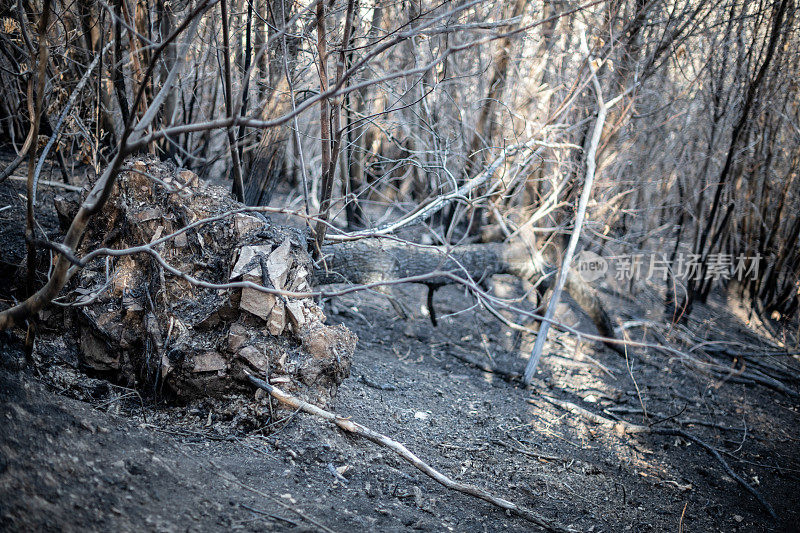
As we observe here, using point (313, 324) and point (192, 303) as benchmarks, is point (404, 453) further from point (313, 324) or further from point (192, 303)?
point (192, 303)

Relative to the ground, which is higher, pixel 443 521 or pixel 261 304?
pixel 261 304

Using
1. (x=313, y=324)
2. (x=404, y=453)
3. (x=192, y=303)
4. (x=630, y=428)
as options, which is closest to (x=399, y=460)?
(x=404, y=453)

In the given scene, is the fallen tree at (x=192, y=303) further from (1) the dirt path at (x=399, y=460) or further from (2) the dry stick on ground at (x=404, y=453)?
(1) the dirt path at (x=399, y=460)

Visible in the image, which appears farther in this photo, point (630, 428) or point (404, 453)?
point (630, 428)

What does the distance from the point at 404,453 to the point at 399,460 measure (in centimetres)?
15

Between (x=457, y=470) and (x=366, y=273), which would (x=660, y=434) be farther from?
(x=366, y=273)

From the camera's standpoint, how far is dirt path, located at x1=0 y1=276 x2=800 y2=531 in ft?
6.98

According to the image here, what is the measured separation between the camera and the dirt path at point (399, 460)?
2.13 meters

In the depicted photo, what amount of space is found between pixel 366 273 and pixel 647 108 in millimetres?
4198

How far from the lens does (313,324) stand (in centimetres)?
332

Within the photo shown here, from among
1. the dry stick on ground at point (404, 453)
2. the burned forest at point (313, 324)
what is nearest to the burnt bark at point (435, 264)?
the burned forest at point (313, 324)

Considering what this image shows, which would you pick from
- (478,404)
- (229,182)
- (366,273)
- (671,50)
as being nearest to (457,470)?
(478,404)

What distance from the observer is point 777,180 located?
771cm

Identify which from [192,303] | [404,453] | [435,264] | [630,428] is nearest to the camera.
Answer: [404,453]
